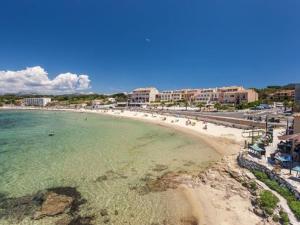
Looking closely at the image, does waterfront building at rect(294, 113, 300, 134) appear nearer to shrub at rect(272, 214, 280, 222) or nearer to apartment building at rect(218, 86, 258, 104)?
shrub at rect(272, 214, 280, 222)

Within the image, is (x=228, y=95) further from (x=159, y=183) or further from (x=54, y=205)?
(x=54, y=205)

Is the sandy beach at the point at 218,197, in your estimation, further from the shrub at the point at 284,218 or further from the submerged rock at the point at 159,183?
the shrub at the point at 284,218

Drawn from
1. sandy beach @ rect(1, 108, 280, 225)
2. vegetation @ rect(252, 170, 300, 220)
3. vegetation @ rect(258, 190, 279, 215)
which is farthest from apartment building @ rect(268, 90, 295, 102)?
vegetation @ rect(258, 190, 279, 215)

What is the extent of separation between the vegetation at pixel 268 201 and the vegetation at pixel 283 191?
605 mm

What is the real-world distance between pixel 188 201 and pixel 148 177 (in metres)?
4.62

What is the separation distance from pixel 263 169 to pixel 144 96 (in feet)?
347

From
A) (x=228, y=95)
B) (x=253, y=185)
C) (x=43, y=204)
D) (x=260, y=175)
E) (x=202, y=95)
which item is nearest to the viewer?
(x=43, y=204)

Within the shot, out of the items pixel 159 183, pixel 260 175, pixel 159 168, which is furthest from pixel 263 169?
pixel 159 168

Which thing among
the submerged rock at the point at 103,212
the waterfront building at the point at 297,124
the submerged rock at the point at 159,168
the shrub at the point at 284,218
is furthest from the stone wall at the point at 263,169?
the submerged rock at the point at 103,212

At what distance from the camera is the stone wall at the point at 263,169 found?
41.1ft

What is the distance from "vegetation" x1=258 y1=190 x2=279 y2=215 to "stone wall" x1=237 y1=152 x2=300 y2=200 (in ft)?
3.82

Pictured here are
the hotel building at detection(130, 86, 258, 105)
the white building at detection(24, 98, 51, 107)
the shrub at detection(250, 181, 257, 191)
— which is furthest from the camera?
the white building at detection(24, 98, 51, 107)

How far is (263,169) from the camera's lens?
15969 millimetres

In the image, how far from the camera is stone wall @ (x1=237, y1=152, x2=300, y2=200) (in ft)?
41.1
